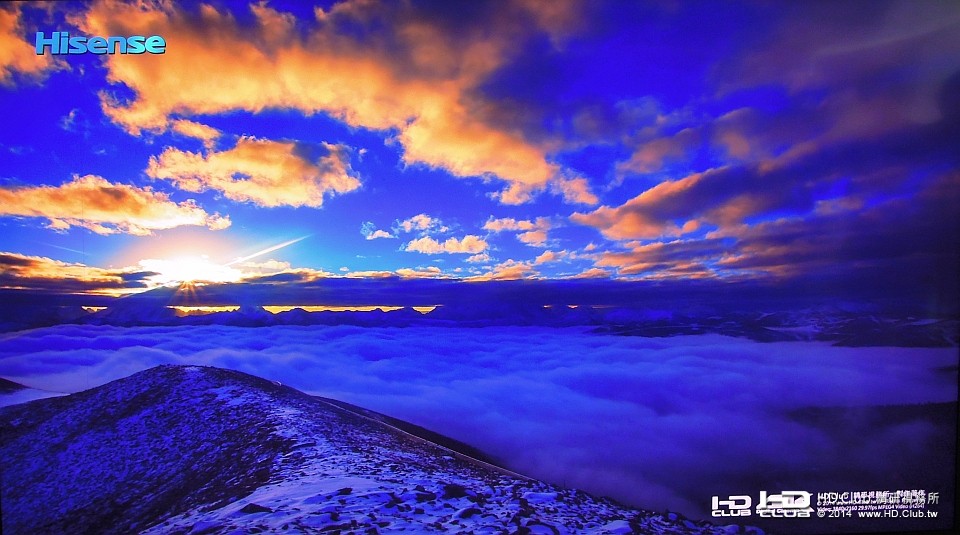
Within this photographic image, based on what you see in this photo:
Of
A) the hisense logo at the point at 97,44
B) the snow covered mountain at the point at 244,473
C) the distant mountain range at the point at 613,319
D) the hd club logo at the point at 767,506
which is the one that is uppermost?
Answer: the hisense logo at the point at 97,44

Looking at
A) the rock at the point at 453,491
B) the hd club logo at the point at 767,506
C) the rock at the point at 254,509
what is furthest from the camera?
the hd club logo at the point at 767,506

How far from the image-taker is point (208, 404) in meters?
4.90

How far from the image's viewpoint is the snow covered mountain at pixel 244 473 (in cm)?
268

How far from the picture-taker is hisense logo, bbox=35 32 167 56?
11.0 ft

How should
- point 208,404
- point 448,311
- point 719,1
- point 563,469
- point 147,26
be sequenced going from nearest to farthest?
point 147,26 → point 719,1 → point 563,469 → point 448,311 → point 208,404

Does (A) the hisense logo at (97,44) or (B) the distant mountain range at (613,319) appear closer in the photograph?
(A) the hisense logo at (97,44)

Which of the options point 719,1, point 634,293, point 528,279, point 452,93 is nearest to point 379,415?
point 528,279

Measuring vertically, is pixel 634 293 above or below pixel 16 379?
above

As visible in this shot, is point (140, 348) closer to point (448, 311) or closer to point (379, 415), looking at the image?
point (379, 415)

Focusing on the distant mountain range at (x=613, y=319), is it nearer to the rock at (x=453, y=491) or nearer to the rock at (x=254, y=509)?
the rock at (x=453, y=491)

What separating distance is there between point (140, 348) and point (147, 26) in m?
3.34

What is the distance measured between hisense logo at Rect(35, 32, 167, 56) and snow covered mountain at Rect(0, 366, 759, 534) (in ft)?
11.4

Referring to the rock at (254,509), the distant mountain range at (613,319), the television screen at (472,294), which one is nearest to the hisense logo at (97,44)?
the television screen at (472,294)

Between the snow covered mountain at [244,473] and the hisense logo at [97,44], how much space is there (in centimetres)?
347
